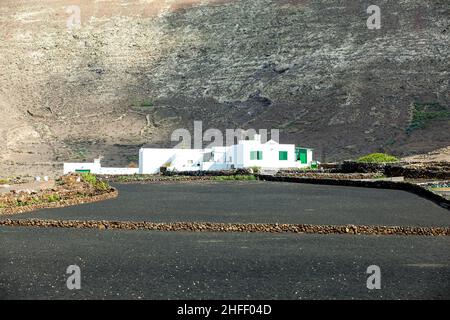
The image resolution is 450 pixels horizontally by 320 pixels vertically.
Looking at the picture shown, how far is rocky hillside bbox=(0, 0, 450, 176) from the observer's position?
8344cm

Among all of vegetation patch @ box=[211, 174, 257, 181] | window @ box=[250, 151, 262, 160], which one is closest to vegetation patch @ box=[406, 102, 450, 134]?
window @ box=[250, 151, 262, 160]

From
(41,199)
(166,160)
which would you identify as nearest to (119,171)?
(166,160)

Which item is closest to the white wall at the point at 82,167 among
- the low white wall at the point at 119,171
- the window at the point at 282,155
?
the low white wall at the point at 119,171

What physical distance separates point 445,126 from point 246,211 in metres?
60.9

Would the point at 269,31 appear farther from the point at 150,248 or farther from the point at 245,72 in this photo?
the point at 150,248

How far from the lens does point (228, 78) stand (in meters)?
100

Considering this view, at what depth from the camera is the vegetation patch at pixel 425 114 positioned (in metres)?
79.7

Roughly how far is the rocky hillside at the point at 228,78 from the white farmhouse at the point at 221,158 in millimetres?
8371

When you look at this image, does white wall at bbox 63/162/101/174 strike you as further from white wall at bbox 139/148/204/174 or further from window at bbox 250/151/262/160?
window at bbox 250/151/262/160

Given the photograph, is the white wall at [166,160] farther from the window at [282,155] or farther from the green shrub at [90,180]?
the green shrub at [90,180]

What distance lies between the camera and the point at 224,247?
49.0ft

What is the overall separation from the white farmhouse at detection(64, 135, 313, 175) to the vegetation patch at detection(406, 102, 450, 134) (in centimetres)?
1551
